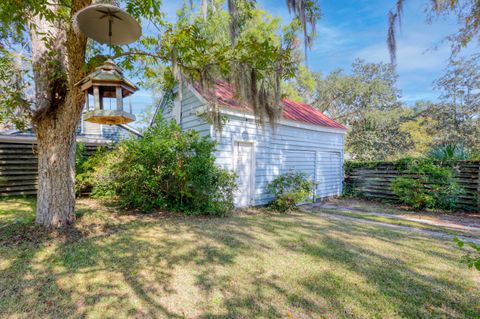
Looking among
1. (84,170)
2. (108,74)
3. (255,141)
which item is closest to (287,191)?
(255,141)

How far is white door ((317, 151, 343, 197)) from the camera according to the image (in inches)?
358

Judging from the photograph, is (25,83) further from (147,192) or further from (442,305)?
(442,305)

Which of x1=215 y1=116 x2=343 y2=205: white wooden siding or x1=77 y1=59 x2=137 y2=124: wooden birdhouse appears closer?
x1=77 y1=59 x2=137 y2=124: wooden birdhouse

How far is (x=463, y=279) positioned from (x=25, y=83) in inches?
281

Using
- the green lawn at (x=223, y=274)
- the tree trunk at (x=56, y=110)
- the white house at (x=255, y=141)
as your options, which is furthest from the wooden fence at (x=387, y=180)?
the tree trunk at (x=56, y=110)

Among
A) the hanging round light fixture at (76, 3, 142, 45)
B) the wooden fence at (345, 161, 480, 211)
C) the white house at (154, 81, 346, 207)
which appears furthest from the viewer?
the wooden fence at (345, 161, 480, 211)

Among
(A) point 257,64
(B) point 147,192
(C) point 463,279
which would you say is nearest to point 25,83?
(B) point 147,192

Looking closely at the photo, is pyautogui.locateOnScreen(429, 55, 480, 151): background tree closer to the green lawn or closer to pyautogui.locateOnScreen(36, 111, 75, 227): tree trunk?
the green lawn

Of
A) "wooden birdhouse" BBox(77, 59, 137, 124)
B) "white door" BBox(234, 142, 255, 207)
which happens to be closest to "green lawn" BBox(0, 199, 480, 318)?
"wooden birdhouse" BBox(77, 59, 137, 124)

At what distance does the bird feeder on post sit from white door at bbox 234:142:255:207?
3.80 meters

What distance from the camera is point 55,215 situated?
362cm

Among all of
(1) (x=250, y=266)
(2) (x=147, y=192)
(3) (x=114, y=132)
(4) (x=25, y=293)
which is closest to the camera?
(4) (x=25, y=293)

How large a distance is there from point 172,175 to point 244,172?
234 centimetres

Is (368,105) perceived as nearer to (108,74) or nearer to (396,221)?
(396,221)
